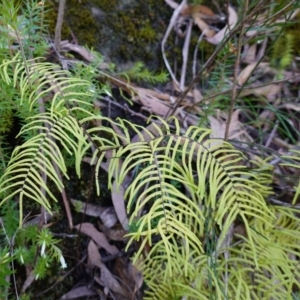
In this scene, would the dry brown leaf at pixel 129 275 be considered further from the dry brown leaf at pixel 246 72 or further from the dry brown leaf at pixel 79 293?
the dry brown leaf at pixel 246 72

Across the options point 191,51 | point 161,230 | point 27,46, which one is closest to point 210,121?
point 191,51

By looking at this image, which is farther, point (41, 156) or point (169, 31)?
point (169, 31)

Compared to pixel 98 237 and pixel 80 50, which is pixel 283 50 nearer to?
pixel 80 50

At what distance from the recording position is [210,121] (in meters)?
1.77

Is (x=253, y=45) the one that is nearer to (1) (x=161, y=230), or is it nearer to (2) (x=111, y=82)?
(2) (x=111, y=82)

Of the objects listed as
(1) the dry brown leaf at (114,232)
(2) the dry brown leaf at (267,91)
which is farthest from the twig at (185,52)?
(1) the dry brown leaf at (114,232)

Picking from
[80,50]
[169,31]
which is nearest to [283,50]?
[169,31]

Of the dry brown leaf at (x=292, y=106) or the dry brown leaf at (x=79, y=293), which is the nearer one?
the dry brown leaf at (x=79, y=293)

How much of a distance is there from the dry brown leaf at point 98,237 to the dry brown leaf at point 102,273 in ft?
0.07

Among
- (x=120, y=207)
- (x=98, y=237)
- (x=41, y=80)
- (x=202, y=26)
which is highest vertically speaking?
(x=202, y=26)

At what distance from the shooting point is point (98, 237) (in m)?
1.50

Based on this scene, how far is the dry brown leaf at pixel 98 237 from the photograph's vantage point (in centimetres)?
149

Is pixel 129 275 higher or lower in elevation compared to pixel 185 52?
lower

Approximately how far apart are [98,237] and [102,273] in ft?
0.41
